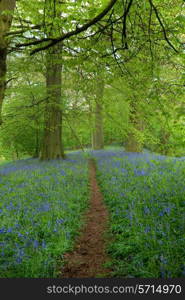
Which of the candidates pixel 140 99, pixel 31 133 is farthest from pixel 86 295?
pixel 31 133

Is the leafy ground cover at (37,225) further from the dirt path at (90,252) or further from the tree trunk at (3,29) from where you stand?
the tree trunk at (3,29)

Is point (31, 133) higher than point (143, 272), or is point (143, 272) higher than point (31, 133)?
point (31, 133)

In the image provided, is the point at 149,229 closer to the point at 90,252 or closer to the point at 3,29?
the point at 90,252

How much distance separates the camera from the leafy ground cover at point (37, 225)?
3.47 m

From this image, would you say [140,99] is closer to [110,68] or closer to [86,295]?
[110,68]

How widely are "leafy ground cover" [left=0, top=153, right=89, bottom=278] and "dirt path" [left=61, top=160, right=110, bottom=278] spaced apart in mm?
207

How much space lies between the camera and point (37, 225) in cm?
477

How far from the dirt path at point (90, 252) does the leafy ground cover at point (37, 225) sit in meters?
0.21

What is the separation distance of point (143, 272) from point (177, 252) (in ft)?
2.00

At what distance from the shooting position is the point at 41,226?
186 inches

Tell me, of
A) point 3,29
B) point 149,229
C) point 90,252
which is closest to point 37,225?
point 90,252

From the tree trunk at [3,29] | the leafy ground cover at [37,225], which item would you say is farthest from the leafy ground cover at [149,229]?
the tree trunk at [3,29]

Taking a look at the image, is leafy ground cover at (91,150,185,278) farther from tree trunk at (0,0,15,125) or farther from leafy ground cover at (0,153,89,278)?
tree trunk at (0,0,15,125)

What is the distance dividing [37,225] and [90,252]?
130 centimetres
